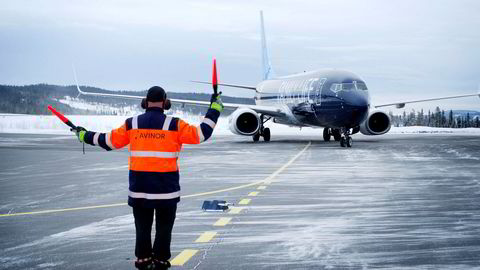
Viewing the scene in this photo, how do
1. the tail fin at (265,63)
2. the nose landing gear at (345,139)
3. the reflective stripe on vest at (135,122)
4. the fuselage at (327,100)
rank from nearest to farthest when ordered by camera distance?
the reflective stripe on vest at (135,122), the fuselage at (327,100), the nose landing gear at (345,139), the tail fin at (265,63)

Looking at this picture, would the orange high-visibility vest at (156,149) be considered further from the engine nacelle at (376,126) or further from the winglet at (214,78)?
the engine nacelle at (376,126)

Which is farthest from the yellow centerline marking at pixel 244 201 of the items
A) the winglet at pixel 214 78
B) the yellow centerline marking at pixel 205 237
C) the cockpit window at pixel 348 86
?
the cockpit window at pixel 348 86

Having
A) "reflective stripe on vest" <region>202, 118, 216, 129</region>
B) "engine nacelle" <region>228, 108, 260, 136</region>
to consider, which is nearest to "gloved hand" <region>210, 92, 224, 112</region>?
"reflective stripe on vest" <region>202, 118, 216, 129</region>

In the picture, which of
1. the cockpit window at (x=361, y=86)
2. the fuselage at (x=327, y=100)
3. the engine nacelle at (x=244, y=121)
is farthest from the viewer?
the engine nacelle at (x=244, y=121)

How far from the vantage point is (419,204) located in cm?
1230

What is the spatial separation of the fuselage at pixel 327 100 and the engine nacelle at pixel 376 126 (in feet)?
9.23

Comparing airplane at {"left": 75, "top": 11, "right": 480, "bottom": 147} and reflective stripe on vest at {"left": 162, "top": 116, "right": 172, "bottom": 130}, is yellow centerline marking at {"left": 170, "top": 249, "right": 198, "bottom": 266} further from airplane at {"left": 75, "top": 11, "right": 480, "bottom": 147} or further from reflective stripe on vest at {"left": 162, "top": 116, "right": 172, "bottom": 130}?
airplane at {"left": 75, "top": 11, "right": 480, "bottom": 147}

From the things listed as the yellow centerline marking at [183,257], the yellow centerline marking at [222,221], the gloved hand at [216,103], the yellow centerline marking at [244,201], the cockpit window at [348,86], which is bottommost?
the yellow centerline marking at [244,201]

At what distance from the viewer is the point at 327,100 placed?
34.7 m

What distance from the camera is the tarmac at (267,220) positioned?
7.73 meters

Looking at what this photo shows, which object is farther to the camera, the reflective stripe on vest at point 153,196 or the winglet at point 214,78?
the winglet at point 214,78

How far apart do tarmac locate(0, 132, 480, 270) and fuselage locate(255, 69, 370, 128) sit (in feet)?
43.7

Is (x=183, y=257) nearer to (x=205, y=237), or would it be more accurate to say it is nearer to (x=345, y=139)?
(x=205, y=237)

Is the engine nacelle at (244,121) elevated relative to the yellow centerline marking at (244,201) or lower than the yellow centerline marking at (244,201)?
elevated
